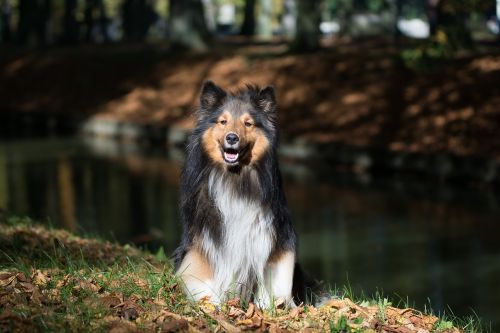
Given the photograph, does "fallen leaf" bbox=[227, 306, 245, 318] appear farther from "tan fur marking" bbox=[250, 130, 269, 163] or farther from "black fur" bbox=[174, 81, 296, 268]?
"tan fur marking" bbox=[250, 130, 269, 163]

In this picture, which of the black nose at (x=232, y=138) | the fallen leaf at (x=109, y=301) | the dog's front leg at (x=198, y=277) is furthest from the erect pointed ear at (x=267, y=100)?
the fallen leaf at (x=109, y=301)

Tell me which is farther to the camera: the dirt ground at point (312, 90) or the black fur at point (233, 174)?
the dirt ground at point (312, 90)

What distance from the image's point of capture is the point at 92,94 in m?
33.3

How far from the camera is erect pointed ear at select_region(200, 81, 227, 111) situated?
750cm

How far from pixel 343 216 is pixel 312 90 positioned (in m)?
11.2

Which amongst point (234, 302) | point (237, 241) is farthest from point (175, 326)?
point (237, 241)

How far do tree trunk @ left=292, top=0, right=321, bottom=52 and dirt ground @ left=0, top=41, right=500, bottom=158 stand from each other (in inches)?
18.7

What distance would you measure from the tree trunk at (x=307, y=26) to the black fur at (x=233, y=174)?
21956 mm

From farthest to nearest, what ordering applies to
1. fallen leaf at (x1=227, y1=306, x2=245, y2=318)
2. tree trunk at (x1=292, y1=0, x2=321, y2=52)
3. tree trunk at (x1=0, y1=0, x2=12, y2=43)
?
1. tree trunk at (x1=0, y1=0, x2=12, y2=43)
2. tree trunk at (x1=292, y1=0, x2=321, y2=52)
3. fallen leaf at (x1=227, y1=306, x2=245, y2=318)

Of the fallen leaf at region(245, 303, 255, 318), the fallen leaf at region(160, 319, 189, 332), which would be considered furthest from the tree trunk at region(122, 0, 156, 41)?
the fallen leaf at region(160, 319, 189, 332)

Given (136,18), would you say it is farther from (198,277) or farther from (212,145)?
(198,277)

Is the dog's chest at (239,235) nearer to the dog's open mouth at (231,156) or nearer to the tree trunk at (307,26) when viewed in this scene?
the dog's open mouth at (231,156)

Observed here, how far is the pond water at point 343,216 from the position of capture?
1199 cm

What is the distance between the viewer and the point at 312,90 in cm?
2664
